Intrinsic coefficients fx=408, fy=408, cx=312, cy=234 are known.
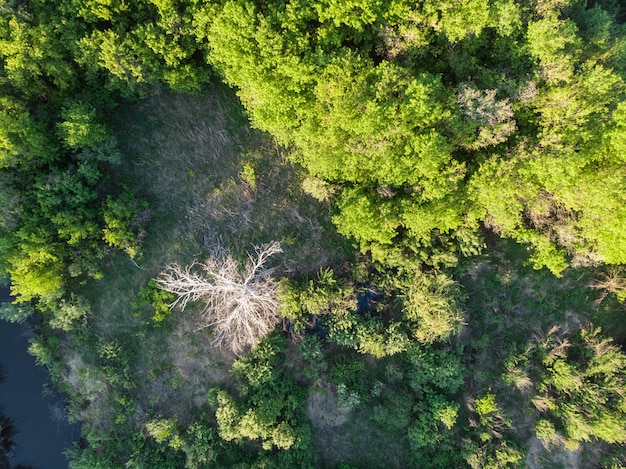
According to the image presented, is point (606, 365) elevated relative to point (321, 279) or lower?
elevated

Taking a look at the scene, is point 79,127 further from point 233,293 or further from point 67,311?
point 233,293

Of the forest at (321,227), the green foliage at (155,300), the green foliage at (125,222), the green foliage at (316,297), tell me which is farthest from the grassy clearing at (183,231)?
the green foliage at (316,297)

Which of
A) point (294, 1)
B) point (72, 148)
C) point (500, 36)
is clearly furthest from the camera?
point (72, 148)

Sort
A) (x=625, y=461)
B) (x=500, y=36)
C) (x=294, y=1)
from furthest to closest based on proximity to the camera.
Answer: (x=625, y=461) → (x=500, y=36) → (x=294, y=1)

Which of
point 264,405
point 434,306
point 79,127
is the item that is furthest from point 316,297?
point 79,127

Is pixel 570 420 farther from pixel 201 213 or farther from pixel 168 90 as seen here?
pixel 168 90

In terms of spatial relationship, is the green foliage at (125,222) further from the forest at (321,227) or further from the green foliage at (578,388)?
the green foliage at (578,388)

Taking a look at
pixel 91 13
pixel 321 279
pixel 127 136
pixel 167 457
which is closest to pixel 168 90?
pixel 127 136

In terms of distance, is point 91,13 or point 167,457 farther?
point 167,457
